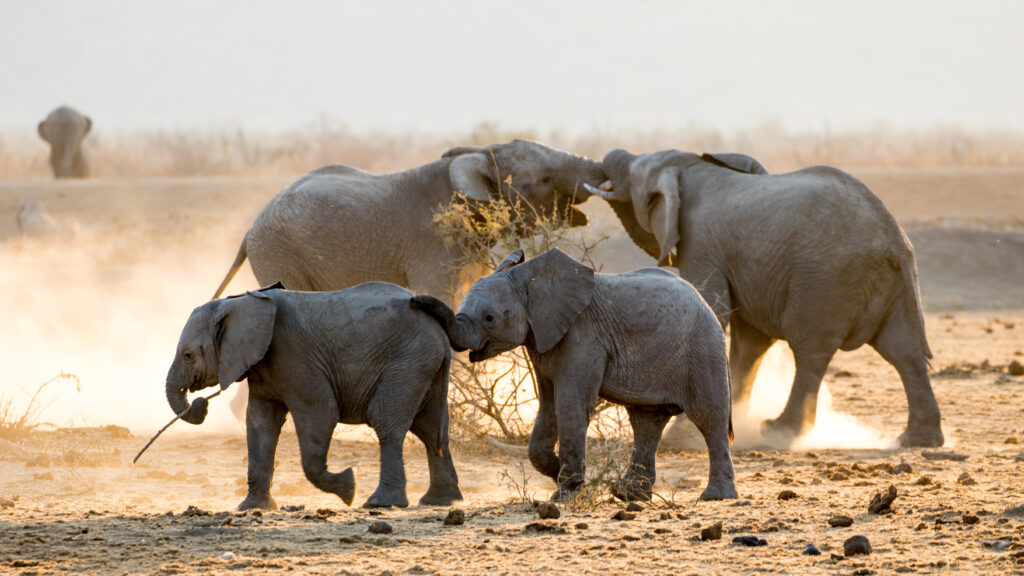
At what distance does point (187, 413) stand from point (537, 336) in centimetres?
197

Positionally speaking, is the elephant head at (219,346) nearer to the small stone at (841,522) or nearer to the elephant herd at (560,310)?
the elephant herd at (560,310)

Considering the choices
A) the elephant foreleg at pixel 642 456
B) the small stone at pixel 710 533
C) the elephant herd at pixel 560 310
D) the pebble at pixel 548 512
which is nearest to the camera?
the small stone at pixel 710 533

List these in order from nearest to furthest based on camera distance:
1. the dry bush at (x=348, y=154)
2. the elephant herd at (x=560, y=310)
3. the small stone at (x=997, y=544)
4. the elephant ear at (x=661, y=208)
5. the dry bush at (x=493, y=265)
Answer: the small stone at (x=997, y=544) → the elephant herd at (x=560, y=310) → the dry bush at (x=493, y=265) → the elephant ear at (x=661, y=208) → the dry bush at (x=348, y=154)

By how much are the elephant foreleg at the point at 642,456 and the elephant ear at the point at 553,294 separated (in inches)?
33.0

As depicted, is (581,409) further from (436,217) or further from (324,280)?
(324,280)

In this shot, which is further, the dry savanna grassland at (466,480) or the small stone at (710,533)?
the small stone at (710,533)

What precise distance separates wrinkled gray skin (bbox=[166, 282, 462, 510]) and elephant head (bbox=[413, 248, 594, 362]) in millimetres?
330

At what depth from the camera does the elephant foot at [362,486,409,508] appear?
8.35 metres

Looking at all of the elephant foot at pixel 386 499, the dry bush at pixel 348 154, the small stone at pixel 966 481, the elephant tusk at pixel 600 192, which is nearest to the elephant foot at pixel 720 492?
the small stone at pixel 966 481

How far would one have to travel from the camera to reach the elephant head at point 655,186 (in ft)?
40.0

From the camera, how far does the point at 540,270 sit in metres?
8.26

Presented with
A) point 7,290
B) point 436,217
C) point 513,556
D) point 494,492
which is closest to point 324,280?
point 436,217

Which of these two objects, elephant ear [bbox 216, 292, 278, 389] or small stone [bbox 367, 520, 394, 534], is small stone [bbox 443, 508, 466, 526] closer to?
small stone [bbox 367, 520, 394, 534]

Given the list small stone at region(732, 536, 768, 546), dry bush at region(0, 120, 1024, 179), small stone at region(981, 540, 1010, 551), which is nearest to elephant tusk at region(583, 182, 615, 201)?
small stone at region(732, 536, 768, 546)
